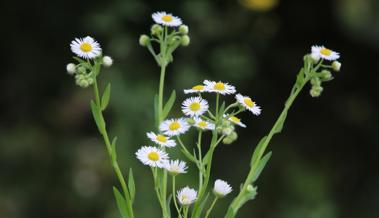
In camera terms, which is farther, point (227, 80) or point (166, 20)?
point (227, 80)

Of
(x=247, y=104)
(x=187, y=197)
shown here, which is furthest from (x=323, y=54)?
Answer: (x=187, y=197)

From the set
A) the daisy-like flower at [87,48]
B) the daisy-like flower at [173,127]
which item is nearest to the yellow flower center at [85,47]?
the daisy-like flower at [87,48]

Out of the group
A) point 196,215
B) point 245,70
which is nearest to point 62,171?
point 245,70

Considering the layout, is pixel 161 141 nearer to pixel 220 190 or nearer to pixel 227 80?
pixel 220 190

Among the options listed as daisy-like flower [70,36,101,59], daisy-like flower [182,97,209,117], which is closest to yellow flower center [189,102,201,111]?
daisy-like flower [182,97,209,117]

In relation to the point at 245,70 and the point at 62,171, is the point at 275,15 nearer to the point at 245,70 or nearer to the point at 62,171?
the point at 245,70

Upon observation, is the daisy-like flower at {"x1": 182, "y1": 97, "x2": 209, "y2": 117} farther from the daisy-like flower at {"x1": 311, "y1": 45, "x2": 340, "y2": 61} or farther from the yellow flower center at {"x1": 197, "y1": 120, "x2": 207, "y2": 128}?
the daisy-like flower at {"x1": 311, "y1": 45, "x2": 340, "y2": 61}
